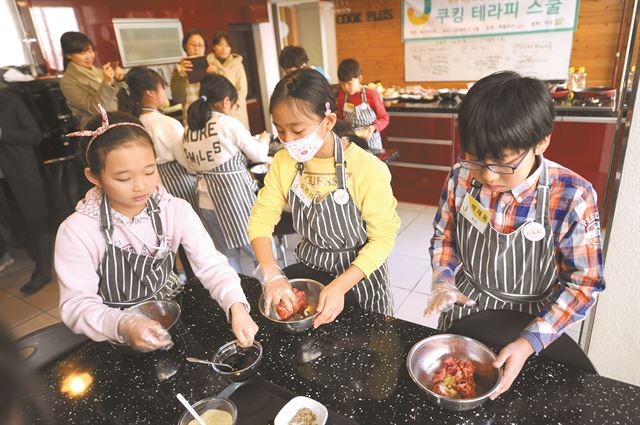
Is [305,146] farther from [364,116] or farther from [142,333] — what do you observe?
[364,116]

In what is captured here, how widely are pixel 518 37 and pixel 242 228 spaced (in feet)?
16.1

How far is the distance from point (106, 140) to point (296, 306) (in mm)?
801

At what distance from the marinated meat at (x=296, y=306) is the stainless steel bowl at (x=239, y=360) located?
0.14 meters

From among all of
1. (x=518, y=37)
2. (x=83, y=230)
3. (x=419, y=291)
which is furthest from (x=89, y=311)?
(x=518, y=37)

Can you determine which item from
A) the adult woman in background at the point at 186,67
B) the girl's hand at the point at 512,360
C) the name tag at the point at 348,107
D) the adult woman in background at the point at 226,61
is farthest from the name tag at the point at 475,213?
the adult woman in background at the point at 226,61

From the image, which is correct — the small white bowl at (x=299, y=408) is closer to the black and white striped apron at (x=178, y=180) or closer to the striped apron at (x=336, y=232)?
the striped apron at (x=336, y=232)

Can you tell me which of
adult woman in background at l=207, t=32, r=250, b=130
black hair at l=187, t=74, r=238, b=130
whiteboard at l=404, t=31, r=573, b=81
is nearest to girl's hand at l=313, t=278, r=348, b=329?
black hair at l=187, t=74, r=238, b=130

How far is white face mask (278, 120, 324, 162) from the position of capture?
147 centimetres

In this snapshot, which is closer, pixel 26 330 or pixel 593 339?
pixel 593 339

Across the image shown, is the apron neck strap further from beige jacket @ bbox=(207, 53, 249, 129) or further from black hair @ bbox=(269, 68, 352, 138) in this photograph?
beige jacket @ bbox=(207, 53, 249, 129)

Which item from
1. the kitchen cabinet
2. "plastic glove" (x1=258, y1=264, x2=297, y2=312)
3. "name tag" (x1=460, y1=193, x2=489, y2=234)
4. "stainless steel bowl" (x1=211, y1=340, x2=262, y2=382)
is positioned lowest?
the kitchen cabinet

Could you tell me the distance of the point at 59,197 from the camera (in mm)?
4129

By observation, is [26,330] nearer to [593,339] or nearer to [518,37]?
[593,339]

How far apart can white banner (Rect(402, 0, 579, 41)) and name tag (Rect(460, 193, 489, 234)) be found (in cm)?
534
